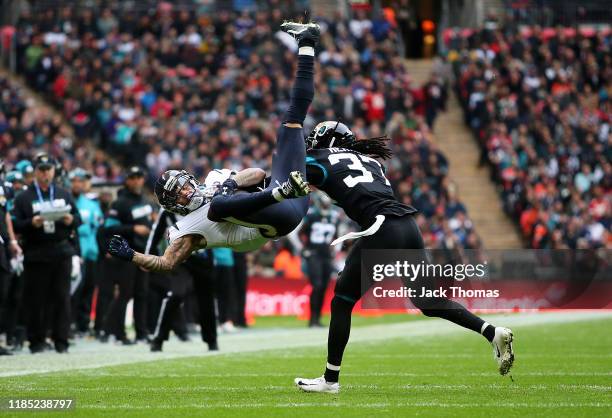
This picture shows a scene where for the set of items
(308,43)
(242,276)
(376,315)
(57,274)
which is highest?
(308,43)

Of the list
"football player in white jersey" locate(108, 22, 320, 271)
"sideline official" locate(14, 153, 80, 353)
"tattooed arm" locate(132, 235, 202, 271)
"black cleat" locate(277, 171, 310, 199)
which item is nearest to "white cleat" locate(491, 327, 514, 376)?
"football player in white jersey" locate(108, 22, 320, 271)

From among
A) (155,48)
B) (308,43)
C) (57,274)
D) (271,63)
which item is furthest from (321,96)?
(308,43)

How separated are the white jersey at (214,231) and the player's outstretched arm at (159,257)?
0.21 feet

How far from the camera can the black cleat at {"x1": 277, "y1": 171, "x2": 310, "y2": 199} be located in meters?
8.92

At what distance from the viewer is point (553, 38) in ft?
112

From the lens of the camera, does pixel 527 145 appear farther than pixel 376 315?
Yes

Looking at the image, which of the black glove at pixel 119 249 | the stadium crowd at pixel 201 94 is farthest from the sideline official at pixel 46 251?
the stadium crowd at pixel 201 94

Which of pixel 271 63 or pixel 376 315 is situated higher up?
pixel 271 63

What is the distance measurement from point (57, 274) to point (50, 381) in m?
3.88

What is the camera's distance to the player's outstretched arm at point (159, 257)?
31.3 ft

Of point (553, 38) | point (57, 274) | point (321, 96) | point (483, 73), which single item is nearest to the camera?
point (57, 274)

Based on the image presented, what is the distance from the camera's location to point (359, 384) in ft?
33.7

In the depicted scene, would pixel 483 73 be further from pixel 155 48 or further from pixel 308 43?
pixel 308 43

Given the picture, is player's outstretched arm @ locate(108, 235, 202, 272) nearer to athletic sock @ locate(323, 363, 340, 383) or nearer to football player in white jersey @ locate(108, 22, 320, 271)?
football player in white jersey @ locate(108, 22, 320, 271)
